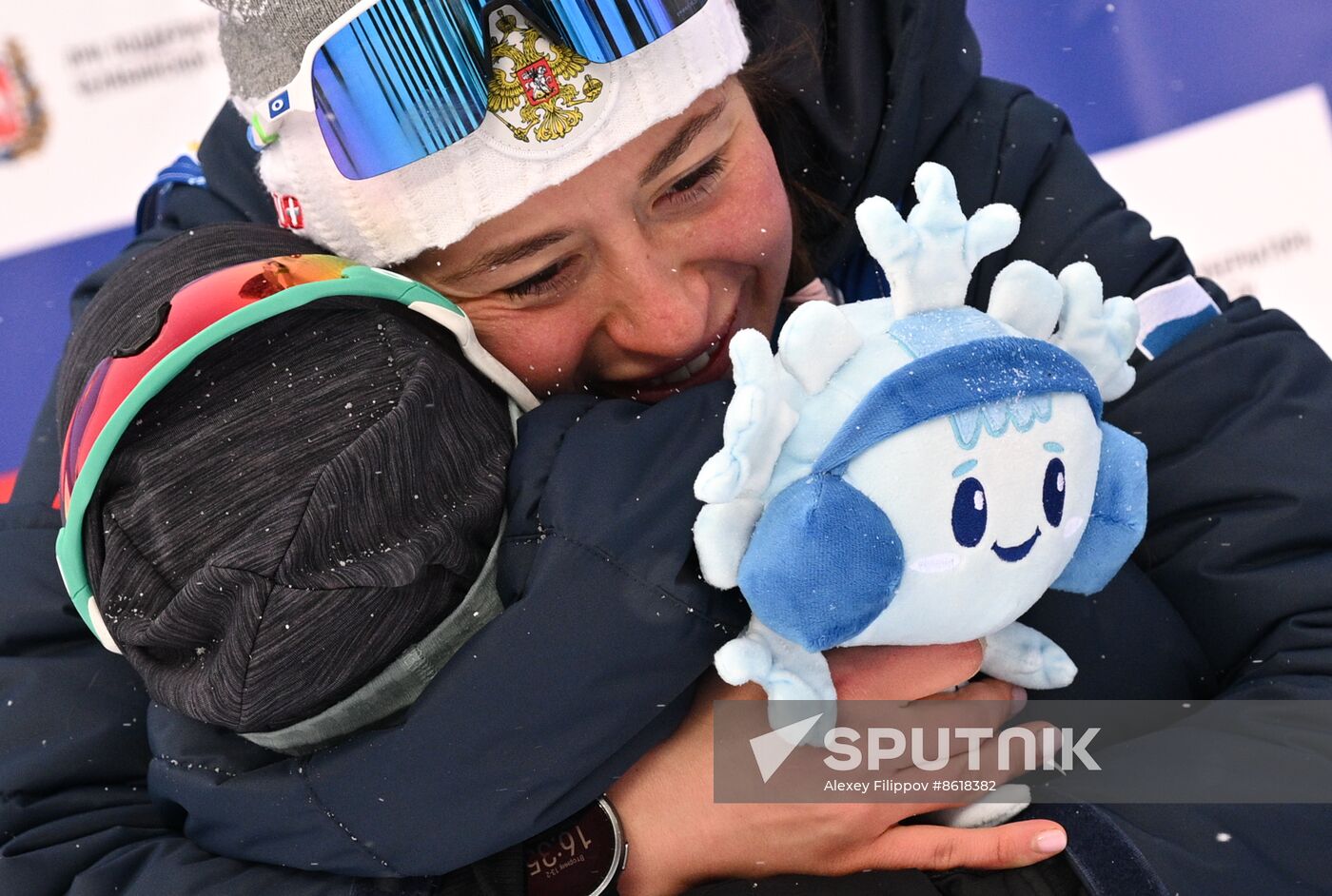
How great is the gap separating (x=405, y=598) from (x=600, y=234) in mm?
328

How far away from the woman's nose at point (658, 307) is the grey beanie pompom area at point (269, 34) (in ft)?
0.94

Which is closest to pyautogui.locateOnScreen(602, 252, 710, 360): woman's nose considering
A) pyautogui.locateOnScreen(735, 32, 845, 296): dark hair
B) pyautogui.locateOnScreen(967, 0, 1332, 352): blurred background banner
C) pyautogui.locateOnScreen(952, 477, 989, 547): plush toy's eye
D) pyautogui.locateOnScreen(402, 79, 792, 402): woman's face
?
pyautogui.locateOnScreen(402, 79, 792, 402): woman's face

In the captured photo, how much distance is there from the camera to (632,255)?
3.31ft

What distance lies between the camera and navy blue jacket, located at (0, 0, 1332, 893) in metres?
0.87

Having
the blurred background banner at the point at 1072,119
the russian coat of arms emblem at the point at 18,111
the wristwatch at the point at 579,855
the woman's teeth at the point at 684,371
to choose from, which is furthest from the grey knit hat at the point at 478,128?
the russian coat of arms emblem at the point at 18,111

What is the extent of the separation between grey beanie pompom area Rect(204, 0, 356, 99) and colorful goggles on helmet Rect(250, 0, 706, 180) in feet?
0.05

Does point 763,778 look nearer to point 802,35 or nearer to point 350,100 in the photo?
point 350,100

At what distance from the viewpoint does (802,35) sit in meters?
1.22

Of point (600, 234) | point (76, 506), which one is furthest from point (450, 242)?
point (76, 506)

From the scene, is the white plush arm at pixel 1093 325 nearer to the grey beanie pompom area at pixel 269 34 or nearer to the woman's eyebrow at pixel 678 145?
the woman's eyebrow at pixel 678 145

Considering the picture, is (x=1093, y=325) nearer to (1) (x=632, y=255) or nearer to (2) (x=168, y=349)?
(1) (x=632, y=255)

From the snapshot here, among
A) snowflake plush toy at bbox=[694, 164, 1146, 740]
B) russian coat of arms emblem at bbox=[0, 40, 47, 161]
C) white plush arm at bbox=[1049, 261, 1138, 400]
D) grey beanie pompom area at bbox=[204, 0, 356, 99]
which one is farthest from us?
russian coat of arms emblem at bbox=[0, 40, 47, 161]

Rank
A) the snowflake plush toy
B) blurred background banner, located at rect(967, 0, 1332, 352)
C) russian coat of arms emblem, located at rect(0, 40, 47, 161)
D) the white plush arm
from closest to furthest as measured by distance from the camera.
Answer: the snowflake plush toy → the white plush arm → blurred background banner, located at rect(967, 0, 1332, 352) → russian coat of arms emblem, located at rect(0, 40, 47, 161)

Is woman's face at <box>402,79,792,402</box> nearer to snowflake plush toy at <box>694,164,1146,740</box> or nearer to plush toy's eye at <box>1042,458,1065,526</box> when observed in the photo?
snowflake plush toy at <box>694,164,1146,740</box>
